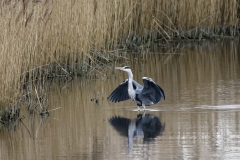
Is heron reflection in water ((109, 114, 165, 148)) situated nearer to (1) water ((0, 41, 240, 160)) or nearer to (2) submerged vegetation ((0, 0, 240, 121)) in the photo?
(1) water ((0, 41, 240, 160))

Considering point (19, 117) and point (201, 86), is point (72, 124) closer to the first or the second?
point (19, 117)

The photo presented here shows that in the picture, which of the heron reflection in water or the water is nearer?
the water

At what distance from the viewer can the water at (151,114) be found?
5875 millimetres

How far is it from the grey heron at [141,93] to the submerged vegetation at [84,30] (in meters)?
1.04

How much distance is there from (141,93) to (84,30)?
2.55m

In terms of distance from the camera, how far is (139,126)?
7023mm

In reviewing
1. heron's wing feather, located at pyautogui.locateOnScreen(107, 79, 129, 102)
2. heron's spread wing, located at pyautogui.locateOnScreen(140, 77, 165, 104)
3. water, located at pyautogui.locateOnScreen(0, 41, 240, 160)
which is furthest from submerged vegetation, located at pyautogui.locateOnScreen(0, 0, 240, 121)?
heron's spread wing, located at pyautogui.locateOnScreen(140, 77, 165, 104)

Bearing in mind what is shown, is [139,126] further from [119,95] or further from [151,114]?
[119,95]

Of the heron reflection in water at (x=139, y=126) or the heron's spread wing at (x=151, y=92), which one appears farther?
the heron's spread wing at (x=151, y=92)

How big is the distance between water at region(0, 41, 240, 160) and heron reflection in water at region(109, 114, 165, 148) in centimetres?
5

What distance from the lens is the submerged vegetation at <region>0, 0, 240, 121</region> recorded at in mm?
7641

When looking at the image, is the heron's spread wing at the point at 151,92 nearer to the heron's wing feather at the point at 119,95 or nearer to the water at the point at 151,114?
the water at the point at 151,114

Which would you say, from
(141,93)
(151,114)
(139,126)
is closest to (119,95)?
(141,93)

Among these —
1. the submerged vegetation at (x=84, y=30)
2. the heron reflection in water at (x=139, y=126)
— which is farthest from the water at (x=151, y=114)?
the submerged vegetation at (x=84, y=30)
